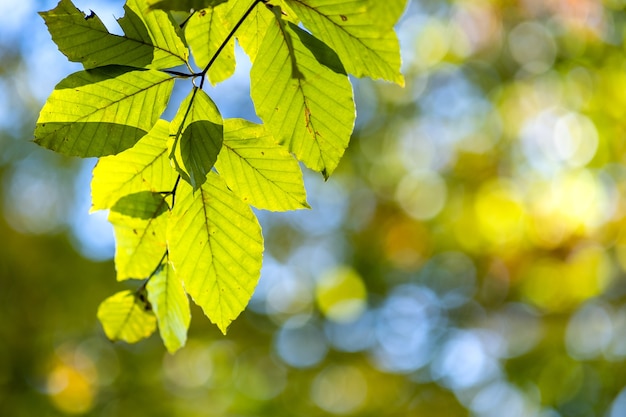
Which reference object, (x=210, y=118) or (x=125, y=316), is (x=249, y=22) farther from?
(x=125, y=316)

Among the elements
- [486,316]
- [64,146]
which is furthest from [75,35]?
[486,316]

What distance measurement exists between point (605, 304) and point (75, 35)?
5481mm

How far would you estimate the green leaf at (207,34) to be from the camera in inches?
26.8

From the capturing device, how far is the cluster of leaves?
60 centimetres

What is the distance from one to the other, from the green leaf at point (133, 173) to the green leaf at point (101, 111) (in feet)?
0.21

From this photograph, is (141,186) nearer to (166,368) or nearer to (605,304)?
(166,368)

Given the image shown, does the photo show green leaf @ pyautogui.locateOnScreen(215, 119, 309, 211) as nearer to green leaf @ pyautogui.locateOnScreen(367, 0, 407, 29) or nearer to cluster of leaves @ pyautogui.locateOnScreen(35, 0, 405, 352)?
cluster of leaves @ pyautogui.locateOnScreen(35, 0, 405, 352)

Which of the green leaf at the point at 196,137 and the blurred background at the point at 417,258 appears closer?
the green leaf at the point at 196,137

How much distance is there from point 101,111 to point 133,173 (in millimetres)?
108

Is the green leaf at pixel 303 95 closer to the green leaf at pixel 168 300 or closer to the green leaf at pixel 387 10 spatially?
the green leaf at pixel 387 10

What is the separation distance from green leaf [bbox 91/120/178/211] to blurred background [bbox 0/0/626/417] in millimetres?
4335

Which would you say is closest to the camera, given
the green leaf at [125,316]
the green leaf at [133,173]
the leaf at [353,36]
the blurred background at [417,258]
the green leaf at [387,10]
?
the green leaf at [387,10]

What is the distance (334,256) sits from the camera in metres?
6.03

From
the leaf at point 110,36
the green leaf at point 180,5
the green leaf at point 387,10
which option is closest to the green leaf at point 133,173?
the leaf at point 110,36
